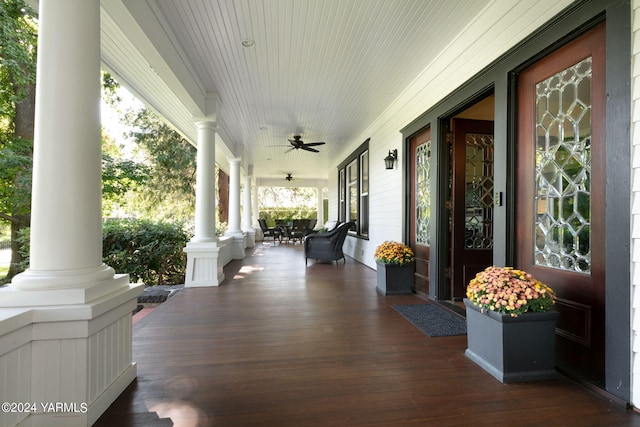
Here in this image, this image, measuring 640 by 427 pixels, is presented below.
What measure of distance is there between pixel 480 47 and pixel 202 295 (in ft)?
14.1

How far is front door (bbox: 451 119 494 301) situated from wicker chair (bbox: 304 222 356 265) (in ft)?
11.3

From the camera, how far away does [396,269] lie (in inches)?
173

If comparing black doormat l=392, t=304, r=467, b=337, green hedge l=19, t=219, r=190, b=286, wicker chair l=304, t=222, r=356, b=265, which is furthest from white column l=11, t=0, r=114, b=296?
wicker chair l=304, t=222, r=356, b=265

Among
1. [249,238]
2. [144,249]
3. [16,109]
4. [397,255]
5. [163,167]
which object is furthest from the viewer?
[163,167]

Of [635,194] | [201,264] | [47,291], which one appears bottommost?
[201,264]

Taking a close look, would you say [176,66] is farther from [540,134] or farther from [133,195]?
[133,195]

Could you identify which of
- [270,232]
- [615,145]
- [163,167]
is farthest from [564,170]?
[270,232]

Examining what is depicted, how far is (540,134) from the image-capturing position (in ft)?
8.00

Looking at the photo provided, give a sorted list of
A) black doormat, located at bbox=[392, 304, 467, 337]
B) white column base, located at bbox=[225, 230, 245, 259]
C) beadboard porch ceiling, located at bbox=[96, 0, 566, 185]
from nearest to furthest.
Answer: beadboard porch ceiling, located at bbox=[96, 0, 566, 185]
black doormat, located at bbox=[392, 304, 467, 337]
white column base, located at bbox=[225, 230, 245, 259]

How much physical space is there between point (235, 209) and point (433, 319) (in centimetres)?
606

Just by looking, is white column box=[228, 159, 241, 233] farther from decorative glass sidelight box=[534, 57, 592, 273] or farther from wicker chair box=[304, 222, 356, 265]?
decorative glass sidelight box=[534, 57, 592, 273]

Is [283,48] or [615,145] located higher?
[283,48]

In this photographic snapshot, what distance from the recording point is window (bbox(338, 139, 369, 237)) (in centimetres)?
725

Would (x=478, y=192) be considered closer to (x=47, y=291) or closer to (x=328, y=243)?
(x=328, y=243)
